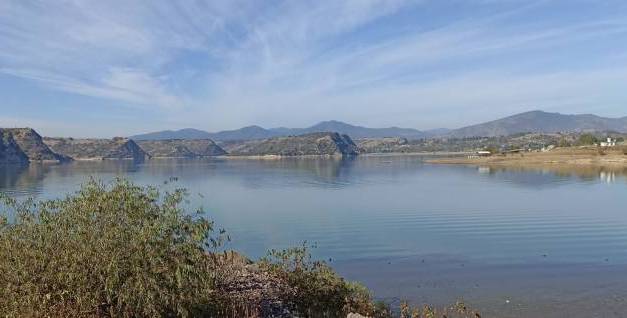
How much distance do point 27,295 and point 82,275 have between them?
1230 millimetres

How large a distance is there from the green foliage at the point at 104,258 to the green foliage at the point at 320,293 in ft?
13.5

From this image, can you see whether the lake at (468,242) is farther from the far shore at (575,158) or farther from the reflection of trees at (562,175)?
the far shore at (575,158)

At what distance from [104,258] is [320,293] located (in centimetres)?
783

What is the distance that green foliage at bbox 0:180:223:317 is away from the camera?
39.1ft

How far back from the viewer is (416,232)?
44062mm

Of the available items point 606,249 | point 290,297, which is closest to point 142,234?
point 290,297

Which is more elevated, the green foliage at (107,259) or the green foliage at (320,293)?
the green foliage at (107,259)

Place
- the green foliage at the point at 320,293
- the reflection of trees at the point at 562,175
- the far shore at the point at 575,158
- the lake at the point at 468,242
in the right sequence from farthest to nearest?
the far shore at the point at 575,158 < the reflection of trees at the point at 562,175 < the lake at the point at 468,242 < the green foliage at the point at 320,293

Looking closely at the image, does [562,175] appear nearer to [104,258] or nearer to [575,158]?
[575,158]

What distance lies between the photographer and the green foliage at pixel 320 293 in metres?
16.9

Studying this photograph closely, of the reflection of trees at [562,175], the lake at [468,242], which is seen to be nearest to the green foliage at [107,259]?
the lake at [468,242]

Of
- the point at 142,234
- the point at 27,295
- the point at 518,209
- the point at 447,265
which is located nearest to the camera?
the point at 27,295

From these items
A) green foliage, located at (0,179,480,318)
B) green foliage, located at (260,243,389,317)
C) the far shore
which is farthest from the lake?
the far shore

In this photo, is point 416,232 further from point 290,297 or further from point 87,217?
point 87,217
